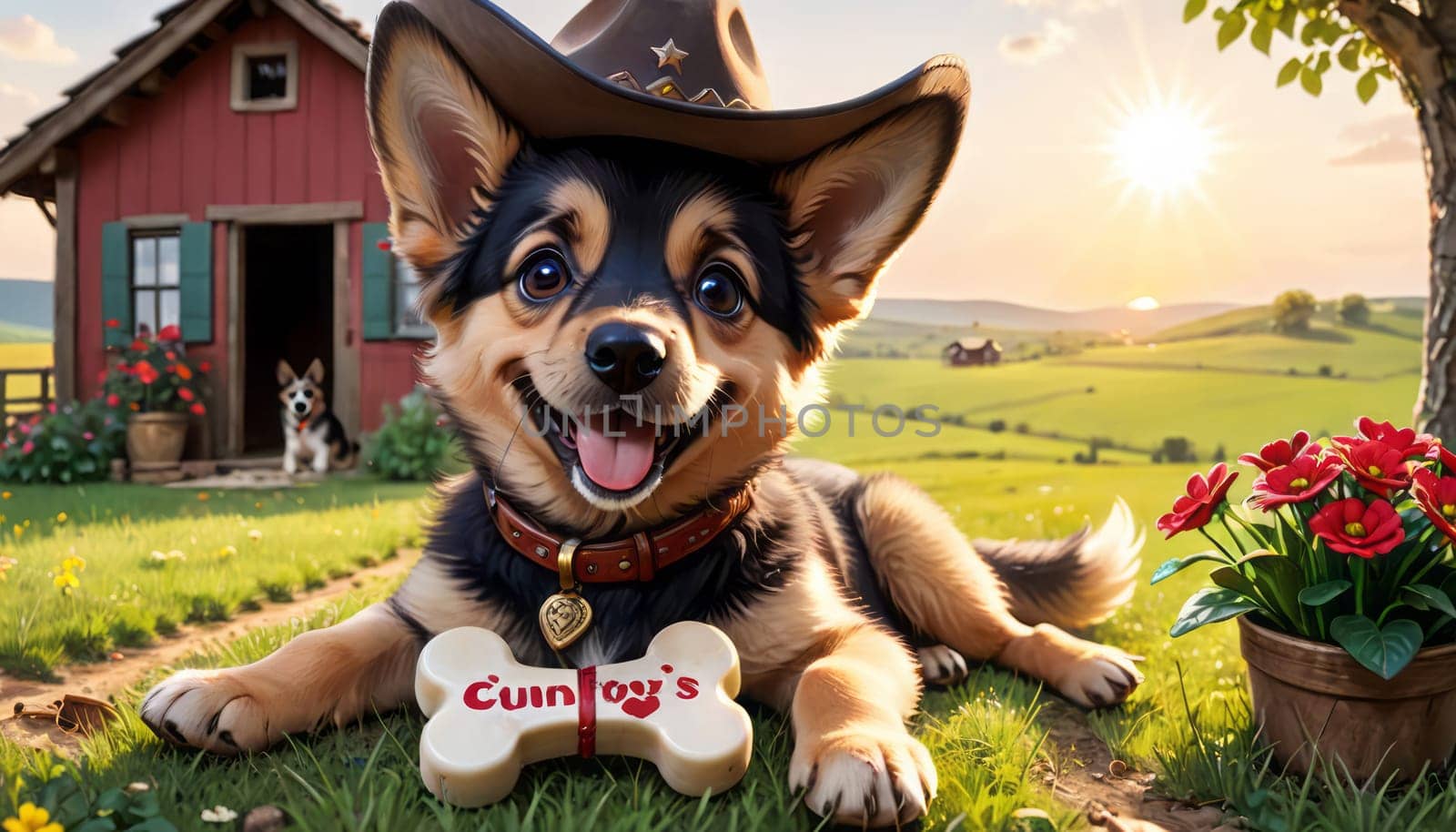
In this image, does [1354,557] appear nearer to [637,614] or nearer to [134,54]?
[637,614]

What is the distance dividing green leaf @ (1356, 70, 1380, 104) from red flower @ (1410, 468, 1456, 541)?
12.2 feet

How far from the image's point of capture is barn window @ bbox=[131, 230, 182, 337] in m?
9.32

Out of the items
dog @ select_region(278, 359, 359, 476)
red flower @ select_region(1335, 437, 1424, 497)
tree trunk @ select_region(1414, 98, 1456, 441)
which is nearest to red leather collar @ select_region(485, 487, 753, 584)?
red flower @ select_region(1335, 437, 1424, 497)

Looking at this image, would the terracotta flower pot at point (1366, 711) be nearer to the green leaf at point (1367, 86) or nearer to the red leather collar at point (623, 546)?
the red leather collar at point (623, 546)

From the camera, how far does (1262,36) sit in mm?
4316

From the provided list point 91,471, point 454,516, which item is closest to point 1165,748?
point 454,516

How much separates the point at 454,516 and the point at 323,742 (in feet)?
1.99

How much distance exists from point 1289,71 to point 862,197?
3860 millimetres

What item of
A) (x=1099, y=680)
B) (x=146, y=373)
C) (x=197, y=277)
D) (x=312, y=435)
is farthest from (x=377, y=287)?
(x=1099, y=680)

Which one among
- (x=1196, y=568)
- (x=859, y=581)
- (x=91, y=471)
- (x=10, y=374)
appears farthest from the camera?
(x=10, y=374)

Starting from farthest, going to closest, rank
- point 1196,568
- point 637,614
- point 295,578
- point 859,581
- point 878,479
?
point 1196,568 → point 295,578 → point 878,479 → point 859,581 → point 637,614

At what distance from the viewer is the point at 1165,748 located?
2.11m

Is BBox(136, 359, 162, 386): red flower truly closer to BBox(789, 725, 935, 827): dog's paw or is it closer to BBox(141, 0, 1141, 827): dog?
BBox(141, 0, 1141, 827): dog

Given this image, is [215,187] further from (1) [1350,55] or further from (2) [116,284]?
(1) [1350,55]
